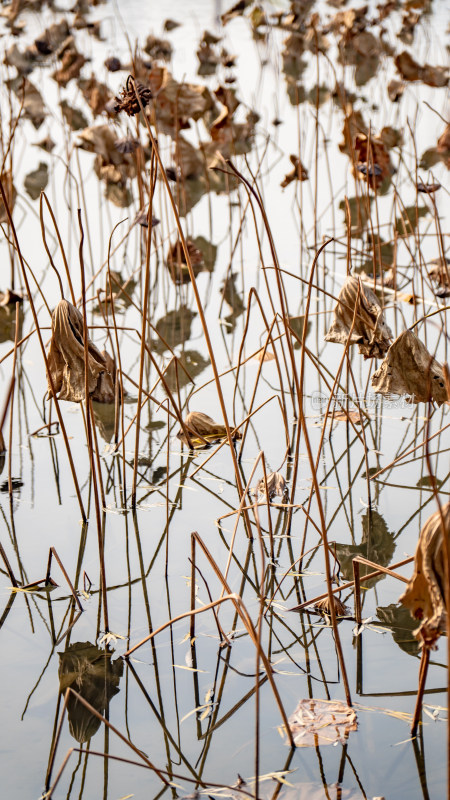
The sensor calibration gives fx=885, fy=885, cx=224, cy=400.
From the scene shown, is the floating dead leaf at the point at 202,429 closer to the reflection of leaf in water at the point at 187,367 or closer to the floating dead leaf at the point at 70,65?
the reflection of leaf in water at the point at 187,367

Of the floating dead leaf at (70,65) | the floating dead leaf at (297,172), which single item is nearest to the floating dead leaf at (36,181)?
the floating dead leaf at (70,65)

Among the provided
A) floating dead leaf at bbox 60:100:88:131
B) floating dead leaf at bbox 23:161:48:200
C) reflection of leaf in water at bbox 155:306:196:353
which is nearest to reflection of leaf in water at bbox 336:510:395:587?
reflection of leaf in water at bbox 155:306:196:353

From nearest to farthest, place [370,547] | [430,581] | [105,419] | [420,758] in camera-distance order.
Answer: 1. [430,581]
2. [420,758]
3. [370,547]
4. [105,419]

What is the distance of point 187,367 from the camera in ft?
6.60

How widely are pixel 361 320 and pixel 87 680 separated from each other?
0.56 metres

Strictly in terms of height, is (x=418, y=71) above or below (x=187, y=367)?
above

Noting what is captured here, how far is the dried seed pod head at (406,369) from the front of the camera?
1061 mm

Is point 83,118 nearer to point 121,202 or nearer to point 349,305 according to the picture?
point 121,202

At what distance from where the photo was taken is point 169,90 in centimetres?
289

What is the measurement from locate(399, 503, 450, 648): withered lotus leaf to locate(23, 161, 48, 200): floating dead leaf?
2.97m

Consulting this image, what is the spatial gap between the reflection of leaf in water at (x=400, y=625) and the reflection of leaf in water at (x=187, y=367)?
864mm

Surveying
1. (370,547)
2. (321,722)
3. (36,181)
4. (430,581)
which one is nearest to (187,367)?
(370,547)

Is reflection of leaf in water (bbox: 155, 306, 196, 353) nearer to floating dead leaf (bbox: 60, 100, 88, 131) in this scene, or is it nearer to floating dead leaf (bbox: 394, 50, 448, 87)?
floating dead leaf (bbox: 394, 50, 448, 87)

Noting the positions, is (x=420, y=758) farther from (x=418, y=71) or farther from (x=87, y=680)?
(x=418, y=71)
